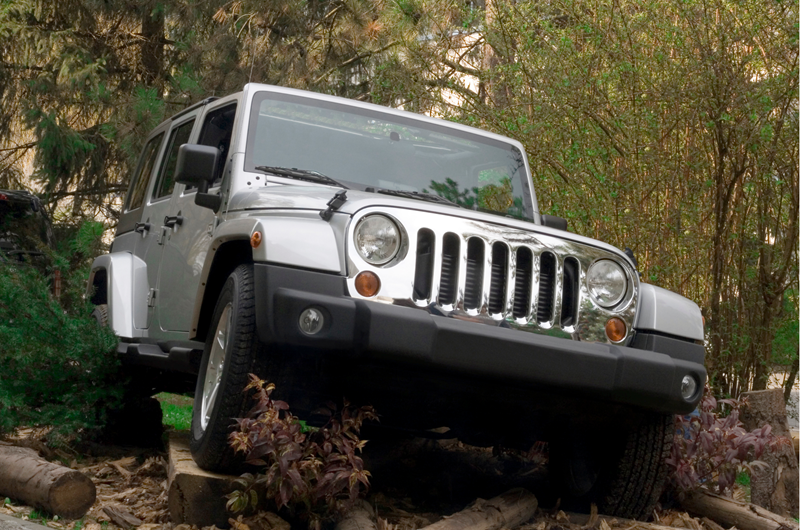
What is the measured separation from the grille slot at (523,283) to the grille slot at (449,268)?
287 mm

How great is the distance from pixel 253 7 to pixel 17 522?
368 inches

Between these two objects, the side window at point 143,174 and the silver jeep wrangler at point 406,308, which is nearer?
the silver jeep wrangler at point 406,308

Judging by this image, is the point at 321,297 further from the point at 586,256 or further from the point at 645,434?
the point at 645,434

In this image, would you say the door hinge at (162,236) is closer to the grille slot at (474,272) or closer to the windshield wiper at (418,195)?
the windshield wiper at (418,195)

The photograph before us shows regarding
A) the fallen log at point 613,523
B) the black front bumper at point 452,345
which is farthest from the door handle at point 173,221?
the fallen log at point 613,523

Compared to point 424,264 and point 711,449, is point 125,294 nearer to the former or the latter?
point 424,264

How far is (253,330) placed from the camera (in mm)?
3689

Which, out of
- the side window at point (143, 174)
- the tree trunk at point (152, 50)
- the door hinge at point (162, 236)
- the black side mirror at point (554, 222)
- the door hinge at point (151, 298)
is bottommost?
the door hinge at point (151, 298)

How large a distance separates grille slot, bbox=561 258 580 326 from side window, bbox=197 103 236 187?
6.32 ft

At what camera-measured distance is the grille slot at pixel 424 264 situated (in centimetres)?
372

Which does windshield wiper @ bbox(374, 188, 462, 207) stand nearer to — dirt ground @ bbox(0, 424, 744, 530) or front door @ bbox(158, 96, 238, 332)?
front door @ bbox(158, 96, 238, 332)

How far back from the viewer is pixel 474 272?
12.6 feet

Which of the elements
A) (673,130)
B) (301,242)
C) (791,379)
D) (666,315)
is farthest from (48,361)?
(791,379)

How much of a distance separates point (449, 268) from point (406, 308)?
341 millimetres
